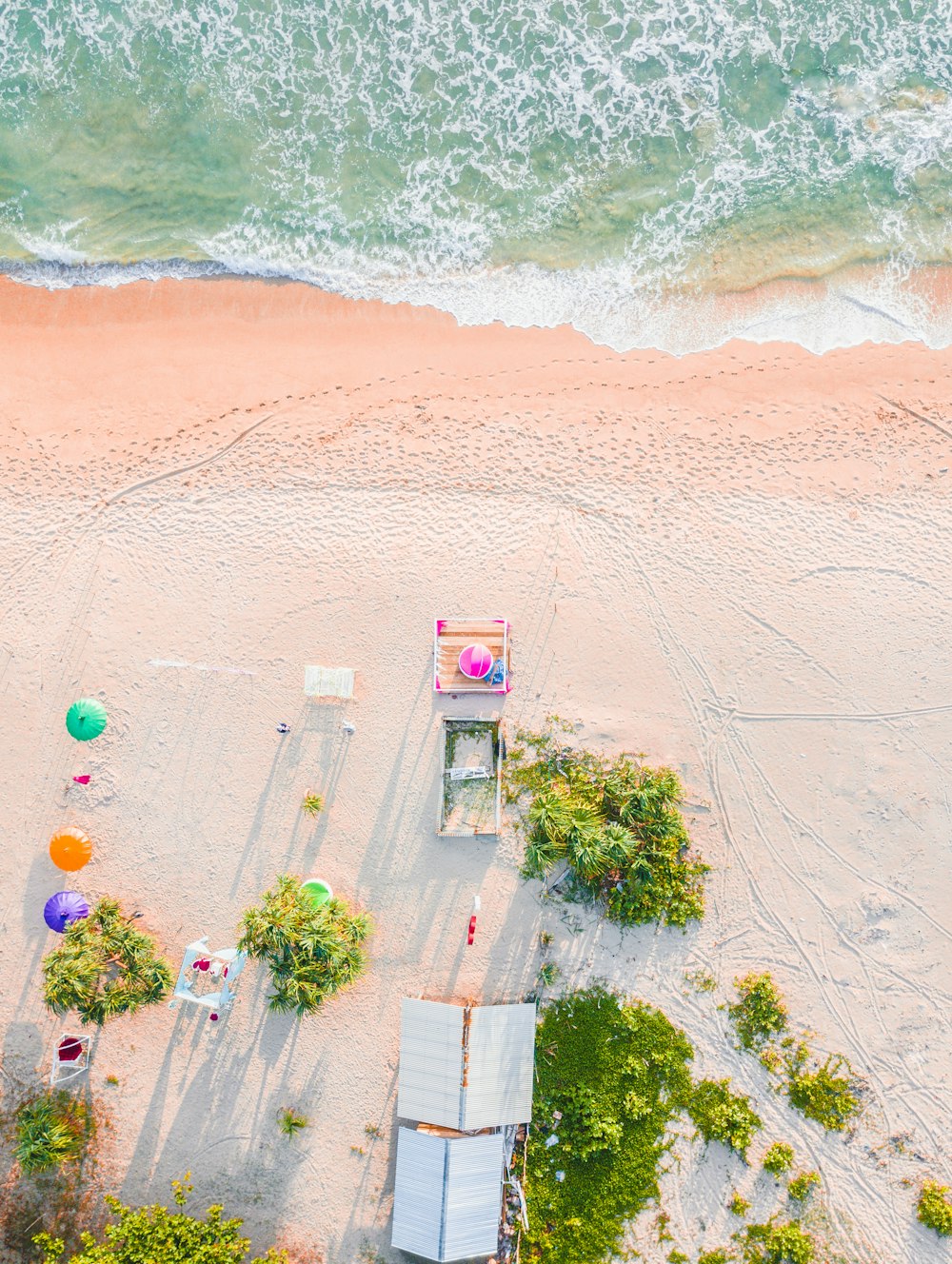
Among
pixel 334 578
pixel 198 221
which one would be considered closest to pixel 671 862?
pixel 334 578

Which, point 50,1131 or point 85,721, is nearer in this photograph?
point 50,1131

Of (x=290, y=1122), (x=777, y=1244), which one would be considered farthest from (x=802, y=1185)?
(x=290, y=1122)

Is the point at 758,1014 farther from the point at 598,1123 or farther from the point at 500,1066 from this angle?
the point at 500,1066

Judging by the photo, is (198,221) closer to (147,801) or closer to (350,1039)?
(147,801)

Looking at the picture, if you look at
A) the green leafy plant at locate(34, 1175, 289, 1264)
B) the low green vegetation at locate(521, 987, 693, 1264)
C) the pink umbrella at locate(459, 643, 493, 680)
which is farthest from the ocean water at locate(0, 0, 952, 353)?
the green leafy plant at locate(34, 1175, 289, 1264)

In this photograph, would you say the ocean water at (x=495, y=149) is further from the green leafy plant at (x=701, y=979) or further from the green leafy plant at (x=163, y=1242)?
the green leafy plant at (x=163, y=1242)
